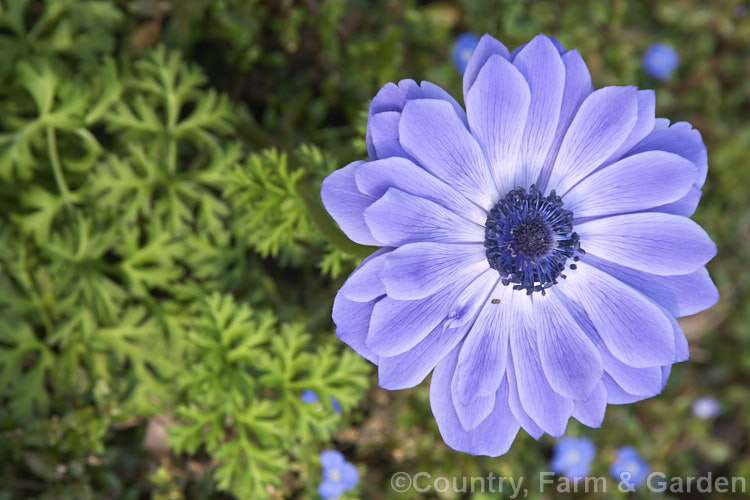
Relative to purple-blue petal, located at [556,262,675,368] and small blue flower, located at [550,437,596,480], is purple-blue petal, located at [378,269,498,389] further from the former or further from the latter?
small blue flower, located at [550,437,596,480]

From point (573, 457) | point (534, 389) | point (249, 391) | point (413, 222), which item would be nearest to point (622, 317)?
point (534, 389)

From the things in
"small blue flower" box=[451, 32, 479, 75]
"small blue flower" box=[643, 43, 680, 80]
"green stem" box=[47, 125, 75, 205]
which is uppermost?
"small blue flower" box=[643, 43, 680, 80]

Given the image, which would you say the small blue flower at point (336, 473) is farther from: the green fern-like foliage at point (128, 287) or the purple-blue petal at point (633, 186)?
the purple-blue petal at point (633, 186)

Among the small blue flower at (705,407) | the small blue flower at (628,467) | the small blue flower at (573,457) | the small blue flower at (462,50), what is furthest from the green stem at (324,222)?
the small blue flower at (705,407)

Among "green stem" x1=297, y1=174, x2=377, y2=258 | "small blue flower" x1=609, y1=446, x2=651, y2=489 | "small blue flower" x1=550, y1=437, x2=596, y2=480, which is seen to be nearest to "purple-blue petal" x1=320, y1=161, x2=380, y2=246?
"green stem" x1=297, y1=174, x2=377, y2=258

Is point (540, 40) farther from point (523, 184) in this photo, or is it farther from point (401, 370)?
point (401, 370)

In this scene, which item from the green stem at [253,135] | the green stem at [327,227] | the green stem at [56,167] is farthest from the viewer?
the green stem at [253,135]

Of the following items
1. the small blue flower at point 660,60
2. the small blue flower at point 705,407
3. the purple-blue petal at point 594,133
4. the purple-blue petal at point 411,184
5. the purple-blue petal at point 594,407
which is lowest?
the purple-blue petal at point 594,407
